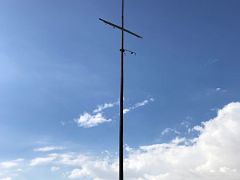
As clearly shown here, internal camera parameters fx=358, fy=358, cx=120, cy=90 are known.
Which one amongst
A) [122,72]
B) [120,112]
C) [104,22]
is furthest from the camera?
[104,22]

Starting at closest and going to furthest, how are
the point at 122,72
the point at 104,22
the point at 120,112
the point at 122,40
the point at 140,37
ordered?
the point at 120,112 → the point at 122,72 → the point at 122,40 → the point at 104,22 → the point at 140,37

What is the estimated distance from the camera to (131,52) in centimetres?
2745

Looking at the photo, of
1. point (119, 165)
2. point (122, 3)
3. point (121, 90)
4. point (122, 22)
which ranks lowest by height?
point (119, 165)

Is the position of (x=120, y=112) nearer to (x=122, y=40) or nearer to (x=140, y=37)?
(x=122, y=40)

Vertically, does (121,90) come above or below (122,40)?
below

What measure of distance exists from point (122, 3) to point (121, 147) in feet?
46.9

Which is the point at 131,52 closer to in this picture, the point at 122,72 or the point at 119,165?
the point at 122,72

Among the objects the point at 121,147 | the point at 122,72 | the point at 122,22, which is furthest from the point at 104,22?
the point at 121,147

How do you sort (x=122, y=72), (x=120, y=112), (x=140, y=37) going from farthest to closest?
(x=140, y=37) < (x=122, y=72) < (x=120, y=112)

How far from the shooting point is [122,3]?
98.8ft

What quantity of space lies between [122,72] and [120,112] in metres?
3.33

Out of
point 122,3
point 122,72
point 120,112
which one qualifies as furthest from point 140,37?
point 120,112

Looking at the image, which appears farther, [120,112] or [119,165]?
[120,112]

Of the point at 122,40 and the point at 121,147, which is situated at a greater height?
the point at 122,40
